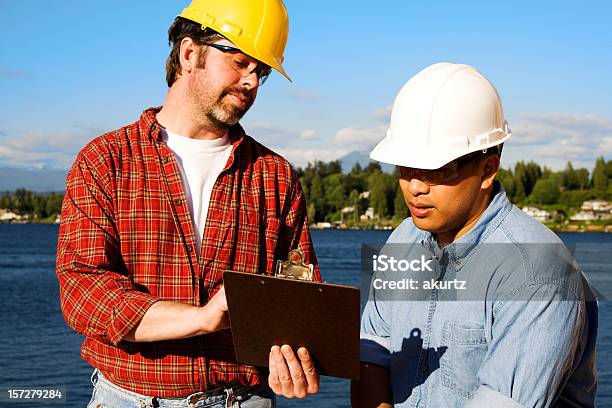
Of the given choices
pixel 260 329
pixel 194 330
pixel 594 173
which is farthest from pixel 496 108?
pixel 594 173

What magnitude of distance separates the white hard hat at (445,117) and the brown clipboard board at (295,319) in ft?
2.11

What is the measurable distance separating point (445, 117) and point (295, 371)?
3.64ft

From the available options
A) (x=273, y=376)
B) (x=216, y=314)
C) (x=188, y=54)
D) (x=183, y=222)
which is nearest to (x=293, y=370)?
(x=273, y=376)

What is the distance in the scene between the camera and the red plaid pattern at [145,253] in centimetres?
343

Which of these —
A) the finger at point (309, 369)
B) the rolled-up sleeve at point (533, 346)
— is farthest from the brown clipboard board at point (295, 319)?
the rolled-up sleeve at point (533, 346)

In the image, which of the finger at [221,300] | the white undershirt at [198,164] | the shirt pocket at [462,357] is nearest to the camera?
the shirt pocket at [462,357]

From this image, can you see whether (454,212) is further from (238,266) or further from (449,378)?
(238,266)

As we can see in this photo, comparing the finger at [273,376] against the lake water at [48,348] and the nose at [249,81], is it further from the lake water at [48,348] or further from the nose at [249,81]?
the lake water at [48,348]

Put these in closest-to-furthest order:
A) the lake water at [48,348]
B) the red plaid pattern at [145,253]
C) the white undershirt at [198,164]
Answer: the red plaid pattern at [145,253]
the white undershirt at [198,164]
the lake water at [48,348]

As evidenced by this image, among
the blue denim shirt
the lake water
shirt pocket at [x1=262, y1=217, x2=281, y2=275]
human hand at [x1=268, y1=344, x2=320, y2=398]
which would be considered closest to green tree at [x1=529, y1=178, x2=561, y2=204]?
the lake water

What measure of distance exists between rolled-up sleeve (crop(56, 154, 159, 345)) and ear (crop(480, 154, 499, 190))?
1439 millimetres

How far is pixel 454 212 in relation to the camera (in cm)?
299

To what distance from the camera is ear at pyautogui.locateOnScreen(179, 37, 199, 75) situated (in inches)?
151

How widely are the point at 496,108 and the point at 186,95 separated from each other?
154cm
